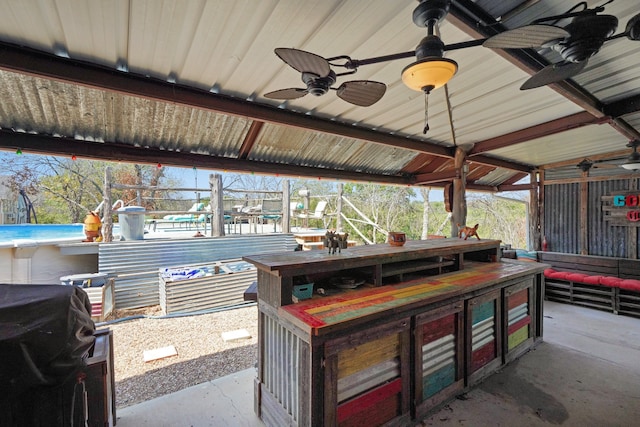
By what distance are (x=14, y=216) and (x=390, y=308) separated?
1256cm

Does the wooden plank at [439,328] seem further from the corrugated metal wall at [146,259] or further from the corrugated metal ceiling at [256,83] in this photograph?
the corrugated metal wall at [146,259]

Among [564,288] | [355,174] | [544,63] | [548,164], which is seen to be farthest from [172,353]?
[548,164]

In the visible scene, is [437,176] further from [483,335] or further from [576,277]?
[483,335]

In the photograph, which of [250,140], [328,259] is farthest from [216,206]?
[328,259]

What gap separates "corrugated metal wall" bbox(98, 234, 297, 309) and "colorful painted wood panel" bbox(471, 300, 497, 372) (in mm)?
6128

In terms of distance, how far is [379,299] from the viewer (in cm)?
221

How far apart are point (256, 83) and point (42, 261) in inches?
251

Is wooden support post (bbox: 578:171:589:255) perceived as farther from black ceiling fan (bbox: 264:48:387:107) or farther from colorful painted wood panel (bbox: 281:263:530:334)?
black ceiling fan (bbox: 264:48:387:107)

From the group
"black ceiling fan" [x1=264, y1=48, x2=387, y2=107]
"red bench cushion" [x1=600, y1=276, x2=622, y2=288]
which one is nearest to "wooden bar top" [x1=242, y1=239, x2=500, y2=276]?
"black ceiling fan" [x1=264, y1=48, x2=387, y2=107]

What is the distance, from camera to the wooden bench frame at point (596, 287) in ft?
16.3

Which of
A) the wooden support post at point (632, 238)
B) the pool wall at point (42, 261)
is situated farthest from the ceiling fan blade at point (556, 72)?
the pool wall at point (42, 261)

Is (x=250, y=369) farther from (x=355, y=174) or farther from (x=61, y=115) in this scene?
(x=355, y=174)

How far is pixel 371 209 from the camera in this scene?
15.0 meters

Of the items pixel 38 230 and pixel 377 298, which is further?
pixel 38 230
